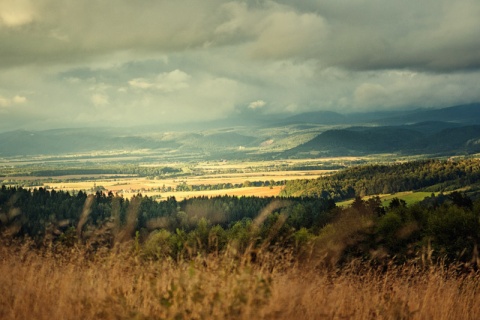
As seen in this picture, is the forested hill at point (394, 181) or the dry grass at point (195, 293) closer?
the dry grass at point (195, 293)

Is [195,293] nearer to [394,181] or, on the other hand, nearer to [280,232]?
[280,232]

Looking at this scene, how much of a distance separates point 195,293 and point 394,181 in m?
153

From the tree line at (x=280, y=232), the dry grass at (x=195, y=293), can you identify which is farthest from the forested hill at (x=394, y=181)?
the dry grass at (x=195, y=293)

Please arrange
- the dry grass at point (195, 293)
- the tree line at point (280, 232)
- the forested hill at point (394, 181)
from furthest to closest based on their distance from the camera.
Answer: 1. the forested hill at point (394, 181)
2. the tree line at point (280, 232)
3. the dry grass at point (195, 293)

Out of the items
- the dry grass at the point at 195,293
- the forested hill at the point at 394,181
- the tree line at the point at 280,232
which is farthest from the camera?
the forested hill at the point at 394,181

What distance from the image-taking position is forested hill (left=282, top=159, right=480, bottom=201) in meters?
144

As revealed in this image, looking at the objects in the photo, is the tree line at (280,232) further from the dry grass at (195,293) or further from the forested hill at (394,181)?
the forested hill at (394,181)

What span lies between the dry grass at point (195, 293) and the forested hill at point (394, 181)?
13615 cm

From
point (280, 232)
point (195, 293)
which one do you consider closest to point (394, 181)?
point (280, 232)

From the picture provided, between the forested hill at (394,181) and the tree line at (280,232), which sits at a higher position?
the tree line at (280,232)

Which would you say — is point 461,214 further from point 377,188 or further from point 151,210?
point 377,188

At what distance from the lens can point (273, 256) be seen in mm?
6875

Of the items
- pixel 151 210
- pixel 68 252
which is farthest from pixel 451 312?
pixel 151 210

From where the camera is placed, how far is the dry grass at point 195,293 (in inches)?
197
